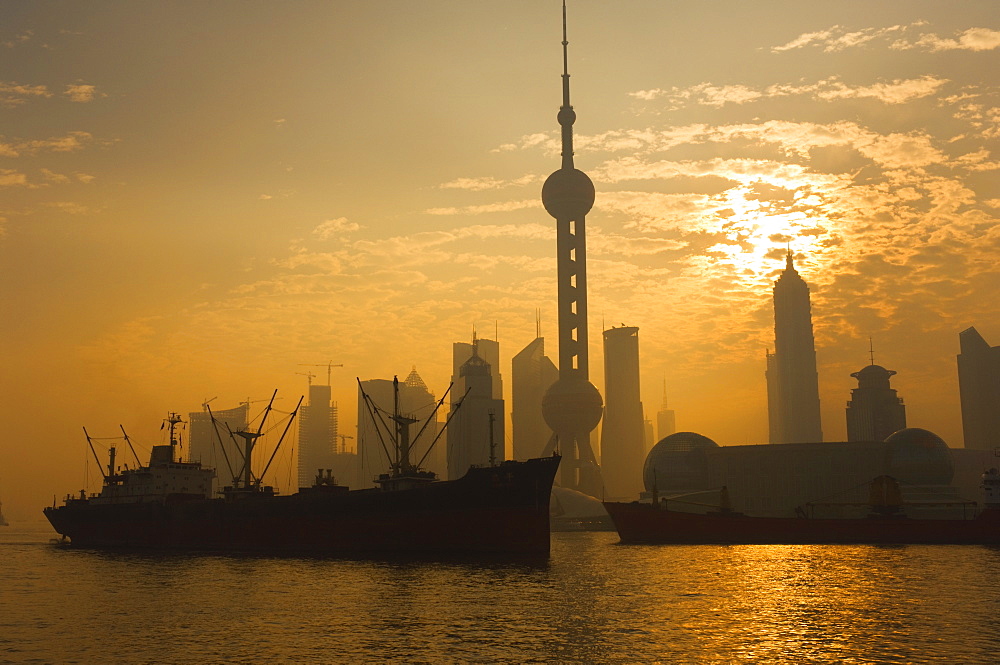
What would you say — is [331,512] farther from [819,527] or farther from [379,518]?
[819,527]

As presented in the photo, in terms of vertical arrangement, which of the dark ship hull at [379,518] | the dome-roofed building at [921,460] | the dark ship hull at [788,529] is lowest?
the dark ship hull at [788,529]

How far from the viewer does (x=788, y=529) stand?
12912cm

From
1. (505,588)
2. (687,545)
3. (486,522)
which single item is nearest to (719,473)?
(687,545)

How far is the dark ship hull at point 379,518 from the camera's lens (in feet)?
278

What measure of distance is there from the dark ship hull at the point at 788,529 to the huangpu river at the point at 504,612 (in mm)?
34736

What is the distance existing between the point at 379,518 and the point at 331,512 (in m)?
6.89

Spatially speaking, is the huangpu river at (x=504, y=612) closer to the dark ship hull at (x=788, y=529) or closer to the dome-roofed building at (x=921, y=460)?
the dark ship hull at (x=788, y=529)

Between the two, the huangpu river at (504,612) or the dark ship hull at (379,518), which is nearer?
the huangpu river at (504,612)

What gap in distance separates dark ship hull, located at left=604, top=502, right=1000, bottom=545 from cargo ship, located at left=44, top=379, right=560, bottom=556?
Answer: 1808 inches

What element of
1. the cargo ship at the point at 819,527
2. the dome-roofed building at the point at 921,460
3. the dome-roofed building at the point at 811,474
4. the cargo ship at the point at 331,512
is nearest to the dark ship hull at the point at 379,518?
the cargo ship at the point at 331,512

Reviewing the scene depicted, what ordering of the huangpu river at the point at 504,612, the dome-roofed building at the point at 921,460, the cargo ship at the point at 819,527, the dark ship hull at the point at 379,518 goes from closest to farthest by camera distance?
1. the huangpu river at the point at 504,612
2. the dark ship hull at the point at 379,518
3. the cargo ship at the point at 819,527
4. the dome-roofed building at the point at 921,460

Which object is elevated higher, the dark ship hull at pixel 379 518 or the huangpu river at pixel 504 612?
the dark ship hull at pixel 379 518

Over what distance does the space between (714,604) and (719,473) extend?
147 metres

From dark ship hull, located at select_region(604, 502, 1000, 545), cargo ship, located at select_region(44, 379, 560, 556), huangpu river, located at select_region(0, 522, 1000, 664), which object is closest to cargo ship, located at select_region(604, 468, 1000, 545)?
dark ship hull, located at select_region(604, 502, 1000, 545)
